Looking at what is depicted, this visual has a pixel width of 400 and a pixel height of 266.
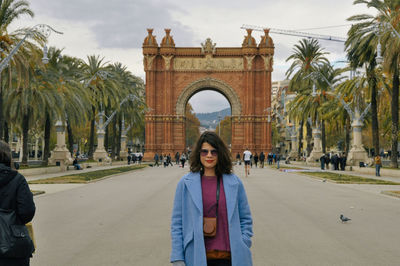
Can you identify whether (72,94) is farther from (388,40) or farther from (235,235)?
(235,235)

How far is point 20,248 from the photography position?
3.88 m

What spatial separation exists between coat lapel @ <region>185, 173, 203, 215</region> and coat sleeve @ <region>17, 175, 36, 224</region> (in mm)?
1438

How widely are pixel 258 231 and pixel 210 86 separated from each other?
58.3 m

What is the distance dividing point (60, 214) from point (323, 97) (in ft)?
128

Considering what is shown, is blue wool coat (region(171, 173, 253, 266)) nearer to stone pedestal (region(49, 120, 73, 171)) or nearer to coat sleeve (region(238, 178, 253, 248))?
coat sleeve (region(238, 178, 253, 248))

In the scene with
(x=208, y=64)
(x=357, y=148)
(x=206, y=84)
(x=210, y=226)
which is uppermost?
(x=208, y=64)

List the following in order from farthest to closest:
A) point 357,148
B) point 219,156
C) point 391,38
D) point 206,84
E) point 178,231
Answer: point 206,84 < point 357,148 < point 391,38 < point 219,156 < point 178,231

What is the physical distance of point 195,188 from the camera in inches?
151

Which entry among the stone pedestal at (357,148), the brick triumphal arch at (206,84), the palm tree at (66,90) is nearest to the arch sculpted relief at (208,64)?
the brick triumphal arch at (206,84)

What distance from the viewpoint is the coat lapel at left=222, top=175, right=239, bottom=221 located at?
3768 mm

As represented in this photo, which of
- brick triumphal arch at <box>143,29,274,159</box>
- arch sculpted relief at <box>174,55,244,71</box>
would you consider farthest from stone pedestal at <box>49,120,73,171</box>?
arch sculpted relief at <box>174,55,244,71</box>

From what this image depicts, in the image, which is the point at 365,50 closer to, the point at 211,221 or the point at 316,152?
the point at 316,152

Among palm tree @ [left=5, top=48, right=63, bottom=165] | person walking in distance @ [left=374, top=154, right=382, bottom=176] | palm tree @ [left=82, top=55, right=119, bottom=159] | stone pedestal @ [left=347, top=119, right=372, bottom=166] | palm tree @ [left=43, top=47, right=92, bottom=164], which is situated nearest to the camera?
palm tree @ [left=5, top=48, right=63, bottom=165]

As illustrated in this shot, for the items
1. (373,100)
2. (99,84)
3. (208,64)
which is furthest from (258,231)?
(208,64)
